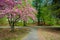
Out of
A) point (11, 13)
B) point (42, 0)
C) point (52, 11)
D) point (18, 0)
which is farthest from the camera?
point (42, 0)

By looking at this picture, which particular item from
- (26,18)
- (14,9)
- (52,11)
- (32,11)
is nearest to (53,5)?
(52,11)

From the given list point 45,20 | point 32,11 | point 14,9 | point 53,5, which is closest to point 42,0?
point 45,20

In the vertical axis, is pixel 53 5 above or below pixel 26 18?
above

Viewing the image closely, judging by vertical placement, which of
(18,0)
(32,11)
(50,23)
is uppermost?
(18,0)

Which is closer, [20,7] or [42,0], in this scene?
[20,7]

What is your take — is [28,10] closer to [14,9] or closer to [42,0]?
[14,9]

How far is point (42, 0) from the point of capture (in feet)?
114

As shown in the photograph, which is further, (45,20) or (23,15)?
(45,20)

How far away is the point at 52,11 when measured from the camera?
23.5 metres

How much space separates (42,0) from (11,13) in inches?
678

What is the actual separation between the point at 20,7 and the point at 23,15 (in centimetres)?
106

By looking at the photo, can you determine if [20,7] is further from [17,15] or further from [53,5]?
[53,5]

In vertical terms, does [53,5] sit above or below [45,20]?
above

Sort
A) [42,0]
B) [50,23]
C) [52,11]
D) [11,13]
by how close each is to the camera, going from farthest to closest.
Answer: [42,0] → [50,23] → [52,11] → [11,13]
